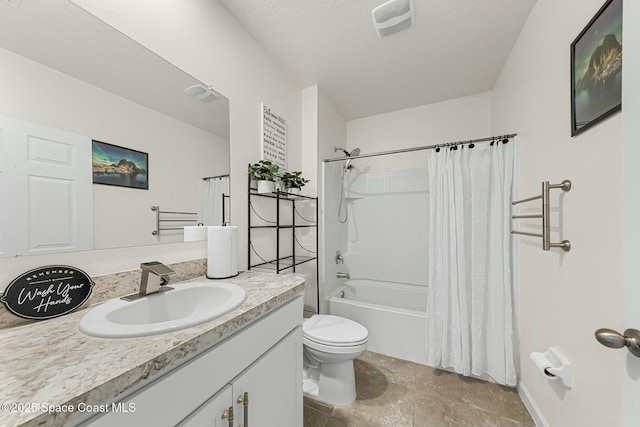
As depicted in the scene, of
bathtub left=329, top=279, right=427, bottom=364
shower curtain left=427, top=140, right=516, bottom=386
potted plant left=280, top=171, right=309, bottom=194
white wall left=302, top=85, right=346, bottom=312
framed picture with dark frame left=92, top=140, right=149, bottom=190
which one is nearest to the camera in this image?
framed picture with dark frame left=92, top=140, right=149, bottom=190

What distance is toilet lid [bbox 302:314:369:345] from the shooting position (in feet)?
4.53

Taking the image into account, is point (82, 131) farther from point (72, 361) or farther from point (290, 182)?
point (290, 182)

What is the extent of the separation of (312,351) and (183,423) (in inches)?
39.2

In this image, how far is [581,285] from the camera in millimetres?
914

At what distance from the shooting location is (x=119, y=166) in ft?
2.90

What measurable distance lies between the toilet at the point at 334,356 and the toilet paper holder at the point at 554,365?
842 millimetres

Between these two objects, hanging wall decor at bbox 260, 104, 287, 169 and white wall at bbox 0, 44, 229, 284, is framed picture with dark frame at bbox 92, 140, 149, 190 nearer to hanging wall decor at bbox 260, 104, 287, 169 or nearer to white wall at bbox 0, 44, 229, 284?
white wall at bbox 0, 44, 229, 284

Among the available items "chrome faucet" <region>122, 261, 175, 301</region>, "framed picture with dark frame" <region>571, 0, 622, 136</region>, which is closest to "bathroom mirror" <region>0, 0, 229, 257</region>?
"chrome faucet" <region>122, 261, 175, 301</region>

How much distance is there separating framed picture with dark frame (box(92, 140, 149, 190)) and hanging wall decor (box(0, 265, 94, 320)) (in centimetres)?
32

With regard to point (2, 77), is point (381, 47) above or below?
above

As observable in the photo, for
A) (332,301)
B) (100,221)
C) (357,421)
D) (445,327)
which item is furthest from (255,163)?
(445,327)

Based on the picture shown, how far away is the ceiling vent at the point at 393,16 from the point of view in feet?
4.33

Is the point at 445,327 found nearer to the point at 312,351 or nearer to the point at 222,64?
the point at 312,351

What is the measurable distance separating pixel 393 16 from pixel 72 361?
203cm
